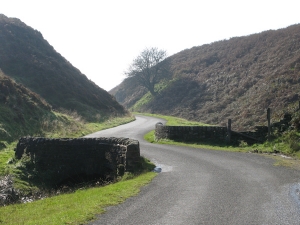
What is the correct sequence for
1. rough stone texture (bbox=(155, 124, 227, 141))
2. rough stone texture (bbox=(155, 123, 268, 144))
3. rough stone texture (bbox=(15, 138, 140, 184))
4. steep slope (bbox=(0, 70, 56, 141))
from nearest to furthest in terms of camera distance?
1. rough stone texture (bbox=(15, 138, 140, 184))
2. rough stone texture (bbox=(155, 123, 268, 144))
3. rough stone texture (bbox=(155, 124, 227, 141))
4. steep slope (bbox=(0, 70, 56, 141))

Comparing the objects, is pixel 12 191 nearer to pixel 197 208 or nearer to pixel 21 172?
pixel 21 172

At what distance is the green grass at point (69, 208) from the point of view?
7.73 meters

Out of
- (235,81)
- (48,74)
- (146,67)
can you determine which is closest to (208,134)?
(48,74)

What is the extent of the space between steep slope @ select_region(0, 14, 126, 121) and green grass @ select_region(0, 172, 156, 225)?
28373mm

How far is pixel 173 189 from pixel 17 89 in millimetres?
21334

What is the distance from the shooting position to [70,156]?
16609 millimetres

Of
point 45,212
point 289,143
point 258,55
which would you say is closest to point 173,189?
point 45,212

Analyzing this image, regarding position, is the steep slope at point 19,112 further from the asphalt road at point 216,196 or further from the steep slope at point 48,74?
the asphalt road at point 216,196

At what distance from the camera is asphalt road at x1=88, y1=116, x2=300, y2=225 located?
24.5ft

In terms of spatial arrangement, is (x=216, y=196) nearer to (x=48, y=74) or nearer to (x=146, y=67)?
(x=48, y=74)

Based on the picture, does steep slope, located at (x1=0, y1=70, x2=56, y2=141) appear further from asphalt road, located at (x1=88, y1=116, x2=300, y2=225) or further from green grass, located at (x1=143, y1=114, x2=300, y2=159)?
asphalt road, located at (x1=88, y1=116, x2=300, y2=225)

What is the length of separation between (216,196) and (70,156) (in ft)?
29.9

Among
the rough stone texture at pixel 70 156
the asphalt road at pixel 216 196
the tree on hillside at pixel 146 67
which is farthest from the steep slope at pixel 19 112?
the tree on hillside at pixel 146 67

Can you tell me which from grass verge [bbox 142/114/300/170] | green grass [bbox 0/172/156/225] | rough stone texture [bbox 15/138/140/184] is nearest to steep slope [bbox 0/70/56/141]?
rough stone texture [bbox 15/138/140/184]
